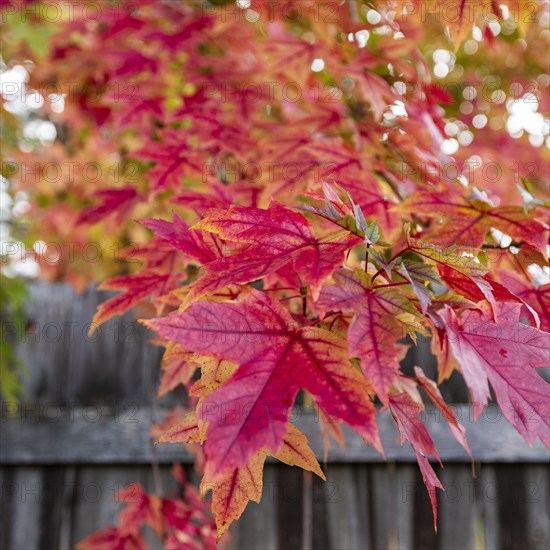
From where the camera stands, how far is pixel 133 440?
1.95 metres

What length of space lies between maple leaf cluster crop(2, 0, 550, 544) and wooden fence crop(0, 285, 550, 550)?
1.18 ft

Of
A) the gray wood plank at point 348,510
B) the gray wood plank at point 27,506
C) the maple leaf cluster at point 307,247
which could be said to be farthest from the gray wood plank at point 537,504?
the gray wood plank at point 27,506

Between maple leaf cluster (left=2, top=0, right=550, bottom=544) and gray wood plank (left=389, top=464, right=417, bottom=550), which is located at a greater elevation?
maple leaf cluster (left=2, top=0, right=550, bottom=544)

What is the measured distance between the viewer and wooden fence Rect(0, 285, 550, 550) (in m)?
1.86

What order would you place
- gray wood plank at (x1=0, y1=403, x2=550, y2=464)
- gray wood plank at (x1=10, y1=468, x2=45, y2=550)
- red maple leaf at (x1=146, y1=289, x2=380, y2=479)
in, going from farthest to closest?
gray wood plank at (x1=10, y1=468, x2=45, y2=550)
gray wood plank at (x1=0, y1=403, x2=550, y2=464)
red maple leaf at (x1=146, y1=289, x2=380, y2=479)

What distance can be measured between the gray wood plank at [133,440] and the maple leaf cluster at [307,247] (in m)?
0.28

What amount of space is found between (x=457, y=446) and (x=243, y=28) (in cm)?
156

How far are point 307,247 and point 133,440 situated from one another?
1396 millimetres

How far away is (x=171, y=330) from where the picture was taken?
2.29ft

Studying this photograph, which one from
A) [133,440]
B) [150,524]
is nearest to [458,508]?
[150,524]

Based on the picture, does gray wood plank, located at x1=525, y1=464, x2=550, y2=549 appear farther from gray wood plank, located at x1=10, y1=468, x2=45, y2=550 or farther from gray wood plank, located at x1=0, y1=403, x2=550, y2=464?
gray wood plank, located at x1=10, y1=468, x2=45, y2=550

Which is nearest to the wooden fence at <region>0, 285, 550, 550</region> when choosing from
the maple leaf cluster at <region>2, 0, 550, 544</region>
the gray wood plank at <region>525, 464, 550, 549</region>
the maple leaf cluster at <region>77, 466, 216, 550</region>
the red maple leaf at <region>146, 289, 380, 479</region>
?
the gray wood plank at <region>525, 464, 550, 549</region>

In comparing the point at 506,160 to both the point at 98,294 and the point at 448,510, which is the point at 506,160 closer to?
the point at 448,510

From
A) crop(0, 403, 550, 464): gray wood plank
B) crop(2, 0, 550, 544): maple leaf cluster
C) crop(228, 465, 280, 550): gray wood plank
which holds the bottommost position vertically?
crop(228, 465, 280, 550): gray wood plank
